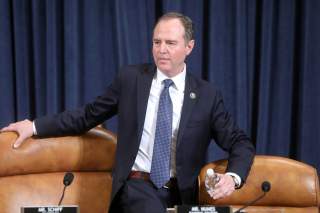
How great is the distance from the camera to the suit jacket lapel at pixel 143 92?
212cm

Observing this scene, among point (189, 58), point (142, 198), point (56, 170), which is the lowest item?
point (142, 198)

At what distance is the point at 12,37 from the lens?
9.31ft

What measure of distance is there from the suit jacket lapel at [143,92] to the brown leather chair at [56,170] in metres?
0.19

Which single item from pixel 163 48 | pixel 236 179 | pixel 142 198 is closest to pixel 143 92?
pixel 163 48

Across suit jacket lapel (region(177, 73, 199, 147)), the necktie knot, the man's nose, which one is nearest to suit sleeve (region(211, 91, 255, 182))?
suit jacket lapel (region(177, 73, 199, 147))

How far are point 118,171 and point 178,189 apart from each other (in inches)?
10.7

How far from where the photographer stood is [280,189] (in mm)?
1985

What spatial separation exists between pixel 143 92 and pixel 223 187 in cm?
57

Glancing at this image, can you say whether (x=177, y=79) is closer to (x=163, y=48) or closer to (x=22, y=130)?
(x=163, y=48)

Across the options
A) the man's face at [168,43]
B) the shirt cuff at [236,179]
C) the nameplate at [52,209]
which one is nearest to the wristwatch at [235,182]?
the shirt cuff at [236,179]

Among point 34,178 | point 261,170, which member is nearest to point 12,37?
point 34,178

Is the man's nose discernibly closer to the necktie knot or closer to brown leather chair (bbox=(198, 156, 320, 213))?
the necktie knot

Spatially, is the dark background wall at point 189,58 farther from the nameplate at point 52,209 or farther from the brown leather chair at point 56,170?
the nameplate at point 52,209

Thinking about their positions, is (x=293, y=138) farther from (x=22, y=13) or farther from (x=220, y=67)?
(x=22, y=13)
